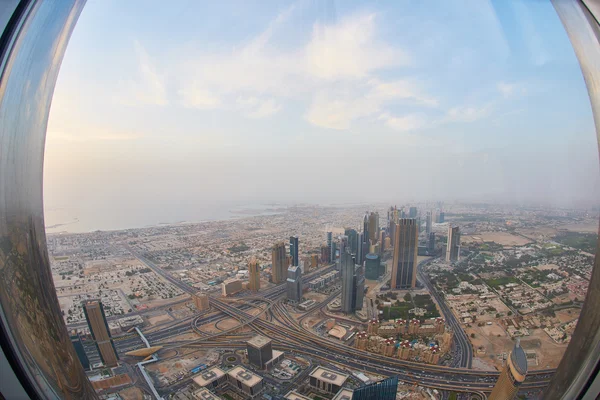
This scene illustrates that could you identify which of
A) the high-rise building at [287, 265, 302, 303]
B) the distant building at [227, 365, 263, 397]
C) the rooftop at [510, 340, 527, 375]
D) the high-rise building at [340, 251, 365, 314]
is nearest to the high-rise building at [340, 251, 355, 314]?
the high-rise building at [340, 251, 365, 314]

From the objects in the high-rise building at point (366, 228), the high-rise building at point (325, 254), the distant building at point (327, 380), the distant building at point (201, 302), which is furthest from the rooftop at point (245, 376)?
the high-rise building at point (366, 228)

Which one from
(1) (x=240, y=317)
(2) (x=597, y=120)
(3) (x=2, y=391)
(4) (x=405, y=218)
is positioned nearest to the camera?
(3) (x=2, y=391)

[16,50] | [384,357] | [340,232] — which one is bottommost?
[384,357]

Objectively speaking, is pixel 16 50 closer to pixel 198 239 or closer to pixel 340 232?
pixel 340 232

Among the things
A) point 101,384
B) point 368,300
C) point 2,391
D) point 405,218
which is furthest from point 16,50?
point 405,218

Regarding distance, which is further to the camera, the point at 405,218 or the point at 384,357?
the point at 405,218

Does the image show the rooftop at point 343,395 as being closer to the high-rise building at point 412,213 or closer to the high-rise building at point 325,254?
the high-rise building at point 412,213

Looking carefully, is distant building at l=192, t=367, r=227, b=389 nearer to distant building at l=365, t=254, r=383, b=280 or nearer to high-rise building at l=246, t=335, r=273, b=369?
high-rise building at l=246, t=335, r=273, b=369
